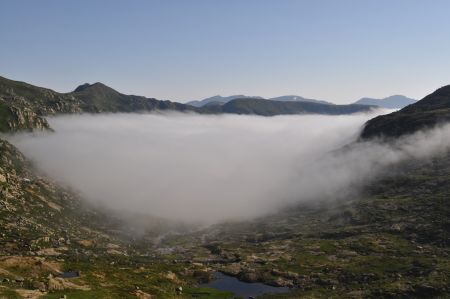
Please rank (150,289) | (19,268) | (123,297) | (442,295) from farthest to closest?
(442,295) < (150,289) < (19,268) < (123,297)

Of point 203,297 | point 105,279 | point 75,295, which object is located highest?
point 75,295

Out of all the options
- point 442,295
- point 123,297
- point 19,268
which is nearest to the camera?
point 123,297

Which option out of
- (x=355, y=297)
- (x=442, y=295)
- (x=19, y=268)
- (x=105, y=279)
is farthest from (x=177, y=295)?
(x=442, y=295)

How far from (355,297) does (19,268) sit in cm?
13779

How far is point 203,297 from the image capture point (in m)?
198

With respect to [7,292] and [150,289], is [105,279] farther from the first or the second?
[7,292]

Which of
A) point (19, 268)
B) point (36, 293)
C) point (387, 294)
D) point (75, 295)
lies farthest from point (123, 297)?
point (387, 294)

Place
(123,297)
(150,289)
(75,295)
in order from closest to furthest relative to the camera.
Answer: (75,295) → (123,297) → (150,289)

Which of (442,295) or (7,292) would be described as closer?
(7,292)

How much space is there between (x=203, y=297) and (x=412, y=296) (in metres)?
91.8

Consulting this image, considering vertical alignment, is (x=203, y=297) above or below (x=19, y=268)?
below

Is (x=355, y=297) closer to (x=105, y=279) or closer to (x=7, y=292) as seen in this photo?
(x=105, y=279)

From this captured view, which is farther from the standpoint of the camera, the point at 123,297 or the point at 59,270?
the point at 59,270

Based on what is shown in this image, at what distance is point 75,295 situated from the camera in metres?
130
